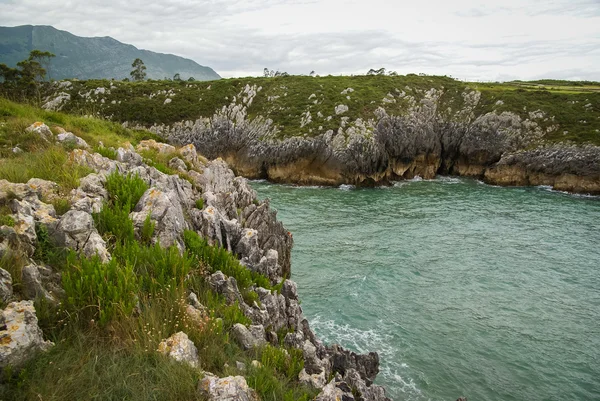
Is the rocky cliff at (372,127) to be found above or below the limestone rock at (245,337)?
above

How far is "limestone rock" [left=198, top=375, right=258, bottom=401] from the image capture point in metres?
4.86

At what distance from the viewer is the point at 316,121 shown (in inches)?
2170

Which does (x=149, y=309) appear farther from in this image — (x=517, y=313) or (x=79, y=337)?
(x=517, y=313)

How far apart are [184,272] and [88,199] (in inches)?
125

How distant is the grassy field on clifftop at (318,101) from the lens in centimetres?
5438

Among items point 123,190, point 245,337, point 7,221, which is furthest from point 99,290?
point 123,190

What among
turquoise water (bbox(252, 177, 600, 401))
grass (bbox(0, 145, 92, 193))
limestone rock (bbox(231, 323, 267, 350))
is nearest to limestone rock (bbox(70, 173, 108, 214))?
grass (bbox(0, 145, 92, 193))

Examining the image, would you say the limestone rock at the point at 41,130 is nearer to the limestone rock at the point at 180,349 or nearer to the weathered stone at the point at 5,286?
the weathered stone at the point at 5,286

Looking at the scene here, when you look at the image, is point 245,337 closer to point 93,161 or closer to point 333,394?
point 333,394

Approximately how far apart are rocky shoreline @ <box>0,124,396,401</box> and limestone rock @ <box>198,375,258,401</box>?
14 millimetres

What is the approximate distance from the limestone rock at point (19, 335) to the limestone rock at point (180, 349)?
5.21ft

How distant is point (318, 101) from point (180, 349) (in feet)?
196

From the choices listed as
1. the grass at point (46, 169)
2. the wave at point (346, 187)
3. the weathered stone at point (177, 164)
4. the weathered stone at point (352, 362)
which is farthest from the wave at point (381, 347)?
the wave at point (346, 187)

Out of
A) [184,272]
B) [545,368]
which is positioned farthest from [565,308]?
[184,272]
